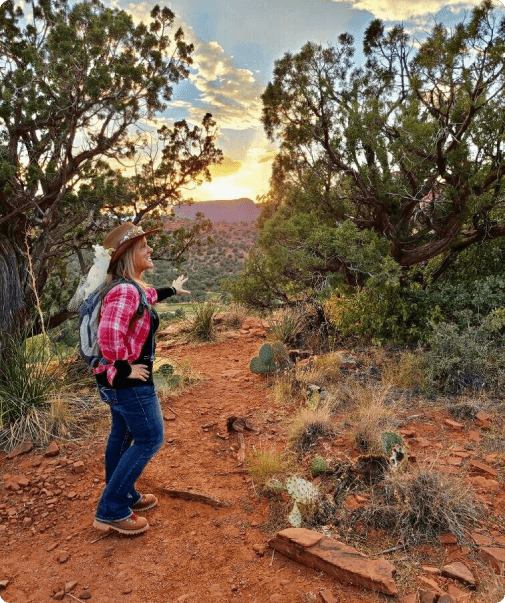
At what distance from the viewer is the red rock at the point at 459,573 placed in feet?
8.61

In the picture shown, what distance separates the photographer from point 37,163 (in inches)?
221

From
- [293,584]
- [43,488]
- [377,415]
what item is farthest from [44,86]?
[293,584]

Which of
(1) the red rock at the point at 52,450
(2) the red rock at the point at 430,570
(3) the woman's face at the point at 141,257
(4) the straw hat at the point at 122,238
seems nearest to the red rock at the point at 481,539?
(2) the red rock at the point at 430,570

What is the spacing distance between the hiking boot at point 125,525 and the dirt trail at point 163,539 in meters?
0.06

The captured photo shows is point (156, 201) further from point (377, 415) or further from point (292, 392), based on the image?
point (377, 415)

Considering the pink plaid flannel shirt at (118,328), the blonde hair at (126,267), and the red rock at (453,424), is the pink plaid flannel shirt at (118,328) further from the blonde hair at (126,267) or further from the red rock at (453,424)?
the red rock at (453,424)

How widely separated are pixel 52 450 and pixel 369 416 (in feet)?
9.96

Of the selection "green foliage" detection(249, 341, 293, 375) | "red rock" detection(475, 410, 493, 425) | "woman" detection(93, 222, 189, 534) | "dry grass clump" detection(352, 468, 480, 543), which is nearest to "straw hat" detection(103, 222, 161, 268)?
"woman" detection(93, 222, 189, 534)

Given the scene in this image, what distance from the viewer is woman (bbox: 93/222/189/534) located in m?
2.84

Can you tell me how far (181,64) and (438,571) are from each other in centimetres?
653

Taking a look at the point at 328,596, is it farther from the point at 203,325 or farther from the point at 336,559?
the point at 203,325

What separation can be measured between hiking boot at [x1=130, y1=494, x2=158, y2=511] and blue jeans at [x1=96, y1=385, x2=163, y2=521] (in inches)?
8.5

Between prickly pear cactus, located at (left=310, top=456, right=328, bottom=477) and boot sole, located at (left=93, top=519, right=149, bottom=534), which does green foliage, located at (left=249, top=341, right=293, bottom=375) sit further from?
boot sole, located at (left=93, top=519, right=149, bottom=534)

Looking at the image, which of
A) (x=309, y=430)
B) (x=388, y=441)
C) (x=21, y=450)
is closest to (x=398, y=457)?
(x=388, y=441)
